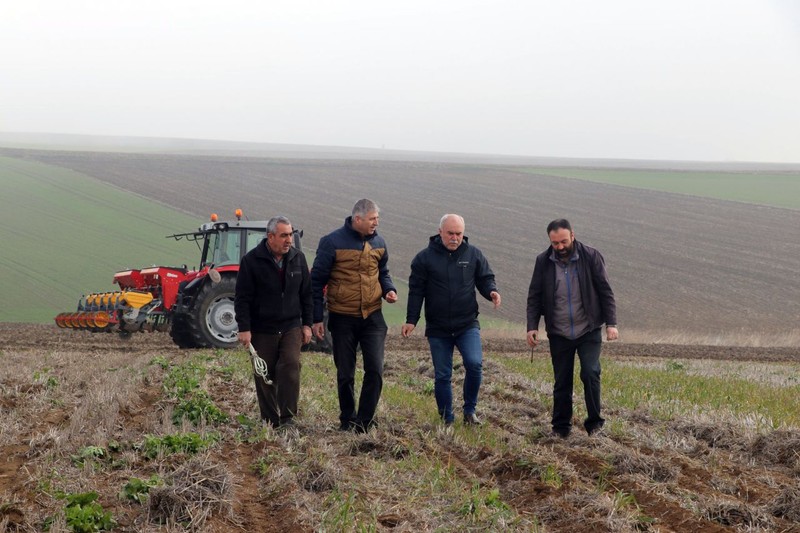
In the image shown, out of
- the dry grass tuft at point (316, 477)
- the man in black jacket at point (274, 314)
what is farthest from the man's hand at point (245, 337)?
the dry grass tuft at point (316, 477)

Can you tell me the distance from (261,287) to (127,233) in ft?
98.6

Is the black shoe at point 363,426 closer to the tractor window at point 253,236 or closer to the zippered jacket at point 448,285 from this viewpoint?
the zippered jacket at point 448,285

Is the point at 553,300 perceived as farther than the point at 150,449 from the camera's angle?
→ Yes

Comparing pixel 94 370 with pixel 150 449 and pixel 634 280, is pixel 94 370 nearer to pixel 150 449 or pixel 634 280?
pixel 150 449

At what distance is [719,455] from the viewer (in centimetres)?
691

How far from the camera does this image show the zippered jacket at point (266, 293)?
7.82 metres

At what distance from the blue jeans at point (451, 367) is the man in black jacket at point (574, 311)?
520 millimetres

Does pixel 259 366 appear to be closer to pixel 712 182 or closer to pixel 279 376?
pixel 279 376

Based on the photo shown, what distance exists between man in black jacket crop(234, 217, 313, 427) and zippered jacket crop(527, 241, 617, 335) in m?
1.92

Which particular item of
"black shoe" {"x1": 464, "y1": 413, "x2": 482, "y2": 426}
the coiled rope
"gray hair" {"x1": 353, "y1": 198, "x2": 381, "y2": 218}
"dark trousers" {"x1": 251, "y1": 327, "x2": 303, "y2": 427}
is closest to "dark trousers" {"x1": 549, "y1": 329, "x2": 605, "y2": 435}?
"black shoe" {"x1": 464, "y1": 413, "x2": 482, "y2": 426}

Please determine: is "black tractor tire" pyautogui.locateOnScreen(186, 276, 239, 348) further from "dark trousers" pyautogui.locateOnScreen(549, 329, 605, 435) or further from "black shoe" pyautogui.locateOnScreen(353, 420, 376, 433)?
"dark trousers" pyautogui.locateOnScreen(549, 329, 605, 435)

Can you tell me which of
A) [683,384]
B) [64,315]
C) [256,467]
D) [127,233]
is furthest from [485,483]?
[127,233]

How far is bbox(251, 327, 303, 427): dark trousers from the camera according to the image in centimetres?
783

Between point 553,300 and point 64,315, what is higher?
point 553,300
